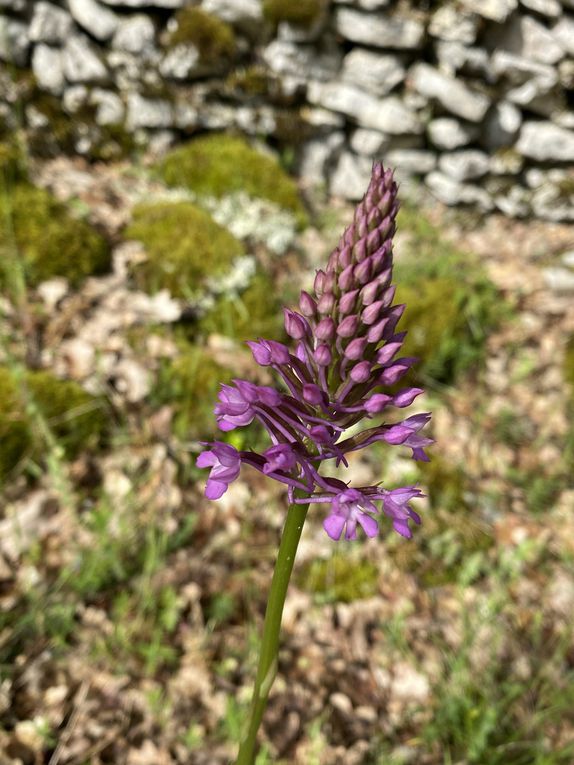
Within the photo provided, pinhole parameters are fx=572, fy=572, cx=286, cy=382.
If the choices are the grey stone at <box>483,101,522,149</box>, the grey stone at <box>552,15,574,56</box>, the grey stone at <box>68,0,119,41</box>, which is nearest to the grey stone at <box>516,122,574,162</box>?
the grey stone at <box>483,101,522,149</box>

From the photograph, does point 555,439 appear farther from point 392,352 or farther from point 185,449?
point 392,352

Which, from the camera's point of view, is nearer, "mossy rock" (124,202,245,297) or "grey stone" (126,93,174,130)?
"mossy rock" (124,202,245,297)

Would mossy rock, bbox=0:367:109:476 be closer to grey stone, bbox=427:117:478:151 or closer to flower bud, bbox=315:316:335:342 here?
flower bud, bbox=315:316:335:342

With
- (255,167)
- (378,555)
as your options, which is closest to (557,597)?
(378,555)

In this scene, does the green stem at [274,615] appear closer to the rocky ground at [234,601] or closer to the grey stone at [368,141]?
the rocky ground at [234,601]

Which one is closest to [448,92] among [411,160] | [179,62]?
[411,160]

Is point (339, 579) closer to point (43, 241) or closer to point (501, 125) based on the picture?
point (43, 241)
